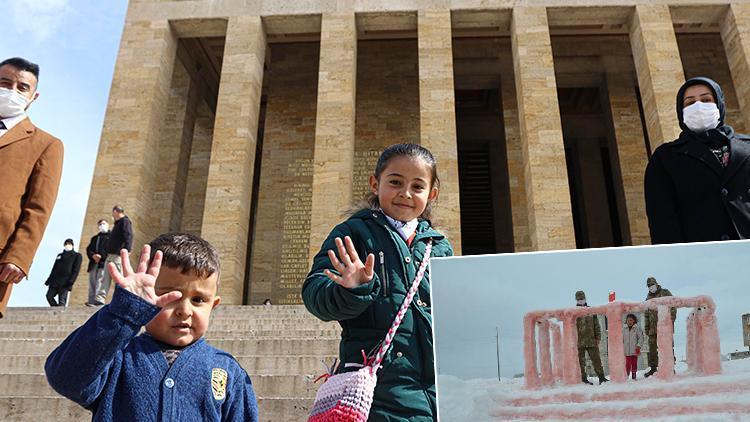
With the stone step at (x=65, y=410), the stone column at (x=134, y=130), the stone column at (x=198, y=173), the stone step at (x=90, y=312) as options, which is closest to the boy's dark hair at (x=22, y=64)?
the stone step at (x=65, y=410)

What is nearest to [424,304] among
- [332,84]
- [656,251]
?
[656,251]

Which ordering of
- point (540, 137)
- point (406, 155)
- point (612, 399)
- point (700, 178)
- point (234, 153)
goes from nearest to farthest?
point (612, 399) < point (406, 155) < point (700, 178) < point (540, 137) < point (234, 153)

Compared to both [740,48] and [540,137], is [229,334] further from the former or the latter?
[740,48]

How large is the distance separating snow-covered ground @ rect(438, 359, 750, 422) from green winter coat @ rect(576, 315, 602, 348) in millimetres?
108

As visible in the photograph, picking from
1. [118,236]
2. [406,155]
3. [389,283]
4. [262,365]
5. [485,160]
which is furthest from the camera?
[485,160]

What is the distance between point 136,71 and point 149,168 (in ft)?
8.44

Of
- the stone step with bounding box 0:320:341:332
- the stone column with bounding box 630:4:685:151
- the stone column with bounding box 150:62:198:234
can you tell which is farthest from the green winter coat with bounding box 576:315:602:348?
the stone column with bounding box 150:62:198:234

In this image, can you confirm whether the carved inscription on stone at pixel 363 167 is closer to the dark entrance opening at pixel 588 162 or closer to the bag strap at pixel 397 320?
the dark entrance opening at pixel 588 162

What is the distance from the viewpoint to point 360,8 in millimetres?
15758

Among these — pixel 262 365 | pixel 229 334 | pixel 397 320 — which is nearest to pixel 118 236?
pixel 229 334

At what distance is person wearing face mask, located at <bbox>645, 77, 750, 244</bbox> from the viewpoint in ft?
12.5

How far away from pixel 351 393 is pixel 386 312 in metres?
0.37

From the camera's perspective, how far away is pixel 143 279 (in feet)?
6.41

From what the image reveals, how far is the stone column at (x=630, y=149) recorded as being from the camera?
53.8 feet
